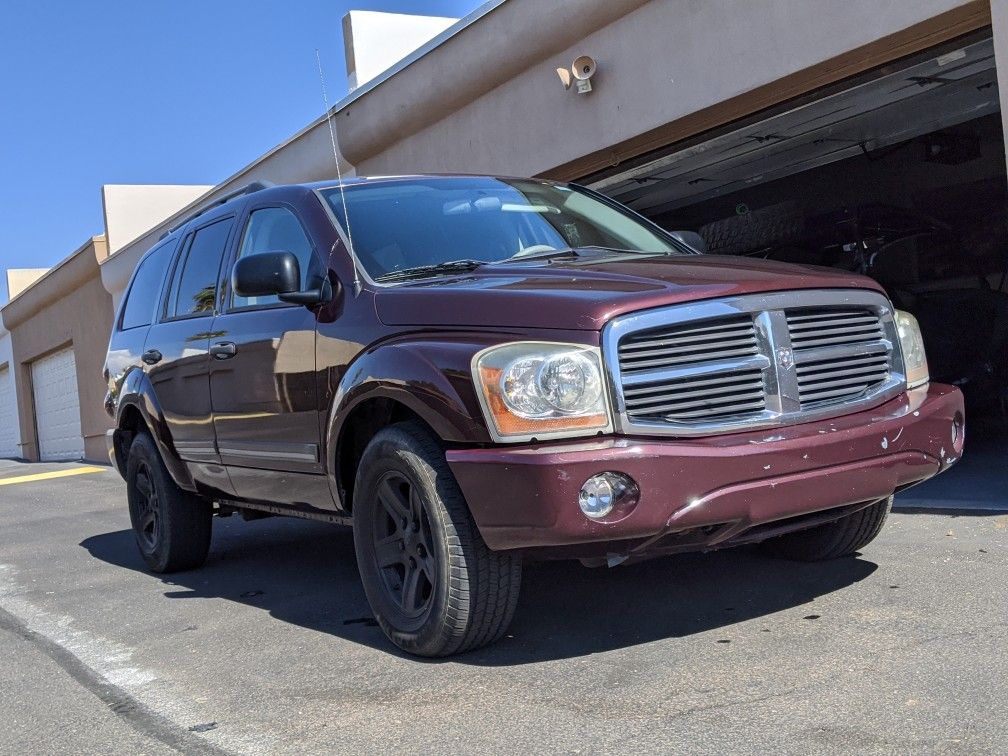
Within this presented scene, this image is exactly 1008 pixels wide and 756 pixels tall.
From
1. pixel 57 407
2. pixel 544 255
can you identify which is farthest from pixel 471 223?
pixel 57 407

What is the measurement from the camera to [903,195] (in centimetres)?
1382

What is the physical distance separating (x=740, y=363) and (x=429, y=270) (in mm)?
1443

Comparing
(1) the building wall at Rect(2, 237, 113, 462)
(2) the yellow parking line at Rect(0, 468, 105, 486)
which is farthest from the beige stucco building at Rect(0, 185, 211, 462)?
(2) the yellow parking line at Rect(0, 468, 105, 486)

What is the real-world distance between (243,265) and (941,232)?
7.75 m

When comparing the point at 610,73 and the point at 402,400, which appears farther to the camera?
the point at 610,73

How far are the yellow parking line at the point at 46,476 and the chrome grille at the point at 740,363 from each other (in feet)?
50.2

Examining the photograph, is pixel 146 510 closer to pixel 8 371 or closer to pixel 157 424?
pixel 157 424

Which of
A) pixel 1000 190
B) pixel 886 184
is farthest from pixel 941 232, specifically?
A: pixel 886 184

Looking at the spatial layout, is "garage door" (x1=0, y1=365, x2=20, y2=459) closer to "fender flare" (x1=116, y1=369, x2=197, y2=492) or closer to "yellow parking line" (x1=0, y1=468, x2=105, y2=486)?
"yellow parking line" (x1=0, y1=468, x2=105, y2=486)

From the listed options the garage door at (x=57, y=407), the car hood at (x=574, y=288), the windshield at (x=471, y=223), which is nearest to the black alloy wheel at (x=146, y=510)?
the windshield at (x=471, y=223)

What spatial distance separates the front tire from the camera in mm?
3986

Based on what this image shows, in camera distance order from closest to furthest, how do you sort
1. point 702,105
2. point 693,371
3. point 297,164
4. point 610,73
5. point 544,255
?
point 693,371 < point 544,255 < point 702,105 < point 610,73 < point 297,164

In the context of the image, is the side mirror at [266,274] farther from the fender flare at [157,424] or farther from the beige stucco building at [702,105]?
the beige stucco building at [702,105]

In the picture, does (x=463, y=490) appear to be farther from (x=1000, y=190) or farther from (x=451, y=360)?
(x=1000, y=190)
